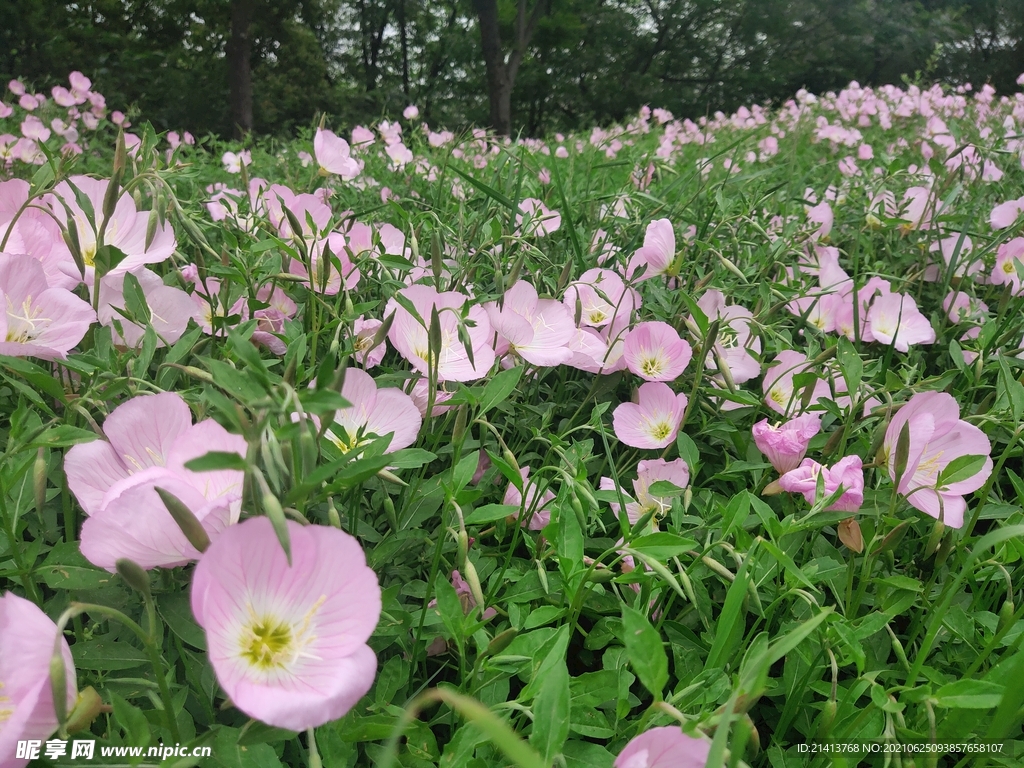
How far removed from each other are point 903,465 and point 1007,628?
0.68ft

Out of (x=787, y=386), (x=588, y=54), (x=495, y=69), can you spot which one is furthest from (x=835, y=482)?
(x=588, y=54)

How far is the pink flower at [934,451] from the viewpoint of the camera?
86 cm

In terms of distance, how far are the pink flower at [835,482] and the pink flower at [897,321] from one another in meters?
0.68

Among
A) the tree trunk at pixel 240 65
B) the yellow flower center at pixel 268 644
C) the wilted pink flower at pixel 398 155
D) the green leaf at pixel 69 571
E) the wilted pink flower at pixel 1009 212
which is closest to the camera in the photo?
the yellow flower center at pixel 268 644

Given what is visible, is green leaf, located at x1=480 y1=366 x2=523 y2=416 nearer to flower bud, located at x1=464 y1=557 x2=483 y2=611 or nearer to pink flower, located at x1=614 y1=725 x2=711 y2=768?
flower bud, located at x1=464 y1=557 x2=483 y2=611

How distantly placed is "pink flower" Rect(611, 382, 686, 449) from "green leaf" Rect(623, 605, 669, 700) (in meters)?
0.53

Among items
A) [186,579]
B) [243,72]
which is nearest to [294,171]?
[186,579]

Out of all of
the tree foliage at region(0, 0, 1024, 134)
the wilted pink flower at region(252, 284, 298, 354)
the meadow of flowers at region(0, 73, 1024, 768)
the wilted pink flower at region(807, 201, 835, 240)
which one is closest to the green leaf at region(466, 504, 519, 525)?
the meadow of flowers at region(0, 73, 1024, 768)

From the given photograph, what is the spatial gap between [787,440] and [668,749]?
1.70ft

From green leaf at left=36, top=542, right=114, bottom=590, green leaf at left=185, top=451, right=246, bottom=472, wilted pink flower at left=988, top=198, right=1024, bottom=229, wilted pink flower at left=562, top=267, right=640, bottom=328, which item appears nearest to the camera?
green leaf at left=185, top=451, right=246, bottom=472

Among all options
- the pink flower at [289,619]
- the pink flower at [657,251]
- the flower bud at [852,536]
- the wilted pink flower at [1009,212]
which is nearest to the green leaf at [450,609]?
the pink flower at [289,619]

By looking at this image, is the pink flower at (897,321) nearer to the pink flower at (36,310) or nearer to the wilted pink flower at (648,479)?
the wilted pink flower at (648,479)

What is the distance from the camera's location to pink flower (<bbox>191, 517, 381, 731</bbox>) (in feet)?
1.66

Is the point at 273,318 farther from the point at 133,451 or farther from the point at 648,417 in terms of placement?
the point at 648,417
